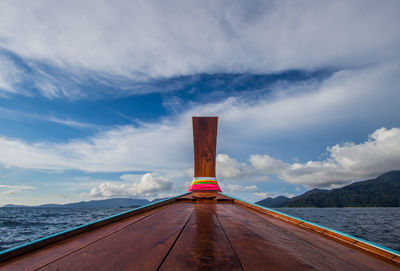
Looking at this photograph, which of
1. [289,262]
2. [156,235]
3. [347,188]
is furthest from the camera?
[347,188]

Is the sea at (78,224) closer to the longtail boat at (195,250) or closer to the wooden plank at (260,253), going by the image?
the longtail boat at (195,250)

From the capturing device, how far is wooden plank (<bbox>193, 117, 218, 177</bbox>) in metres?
9.07

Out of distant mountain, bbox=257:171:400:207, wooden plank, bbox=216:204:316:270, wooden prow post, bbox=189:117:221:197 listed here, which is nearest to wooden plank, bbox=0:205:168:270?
wooden plank, bbox=216:204:316:270

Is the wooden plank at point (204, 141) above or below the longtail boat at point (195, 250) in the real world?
above

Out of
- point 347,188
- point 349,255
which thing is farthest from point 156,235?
point 347,188

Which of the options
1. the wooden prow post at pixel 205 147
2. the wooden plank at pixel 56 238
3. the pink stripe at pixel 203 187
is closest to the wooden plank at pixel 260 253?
the wooden plank at pixel 56 238

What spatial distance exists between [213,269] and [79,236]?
4.66ft

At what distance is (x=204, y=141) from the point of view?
362 inches

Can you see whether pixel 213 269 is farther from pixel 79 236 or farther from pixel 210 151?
pixel 210 151

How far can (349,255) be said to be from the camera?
4.77 feet

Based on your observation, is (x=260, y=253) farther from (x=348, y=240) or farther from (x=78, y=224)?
(x=78, y=224)

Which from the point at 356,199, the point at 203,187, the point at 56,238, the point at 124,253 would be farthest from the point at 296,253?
the point at 356,199

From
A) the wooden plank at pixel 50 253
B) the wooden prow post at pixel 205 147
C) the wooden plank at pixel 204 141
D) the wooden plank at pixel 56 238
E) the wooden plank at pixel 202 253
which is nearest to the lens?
the wooden plank at pixel 202 253

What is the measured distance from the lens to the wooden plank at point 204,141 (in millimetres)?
9070
